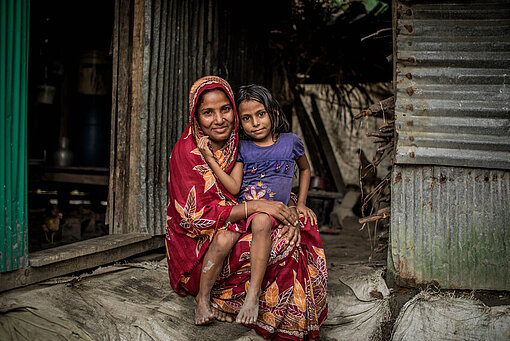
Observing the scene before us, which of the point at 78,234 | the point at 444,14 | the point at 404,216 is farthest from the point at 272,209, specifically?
the point at 78,234

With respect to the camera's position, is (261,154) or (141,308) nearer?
(141,308)

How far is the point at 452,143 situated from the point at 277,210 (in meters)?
1.41

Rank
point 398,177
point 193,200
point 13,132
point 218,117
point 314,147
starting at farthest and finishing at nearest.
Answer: point 314,147 < point 398,177 < point 218,117 < point 193,200 < point 13,132

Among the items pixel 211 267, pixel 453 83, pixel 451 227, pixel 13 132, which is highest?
pixel 453 83

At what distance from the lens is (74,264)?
3340mm

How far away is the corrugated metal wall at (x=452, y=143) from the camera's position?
10.6 ft

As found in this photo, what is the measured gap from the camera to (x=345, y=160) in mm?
9328

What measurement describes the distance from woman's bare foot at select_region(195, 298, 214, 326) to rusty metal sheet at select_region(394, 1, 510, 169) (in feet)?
5.59

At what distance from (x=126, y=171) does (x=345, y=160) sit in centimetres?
614

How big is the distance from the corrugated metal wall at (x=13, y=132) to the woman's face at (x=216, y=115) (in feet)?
3.74

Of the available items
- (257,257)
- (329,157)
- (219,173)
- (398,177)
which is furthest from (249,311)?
(329,157)

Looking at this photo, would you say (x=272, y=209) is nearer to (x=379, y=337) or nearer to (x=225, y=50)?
(x=379, y=337)

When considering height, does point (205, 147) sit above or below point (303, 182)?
above

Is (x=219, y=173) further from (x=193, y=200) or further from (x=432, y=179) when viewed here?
(x=432, y=179)
